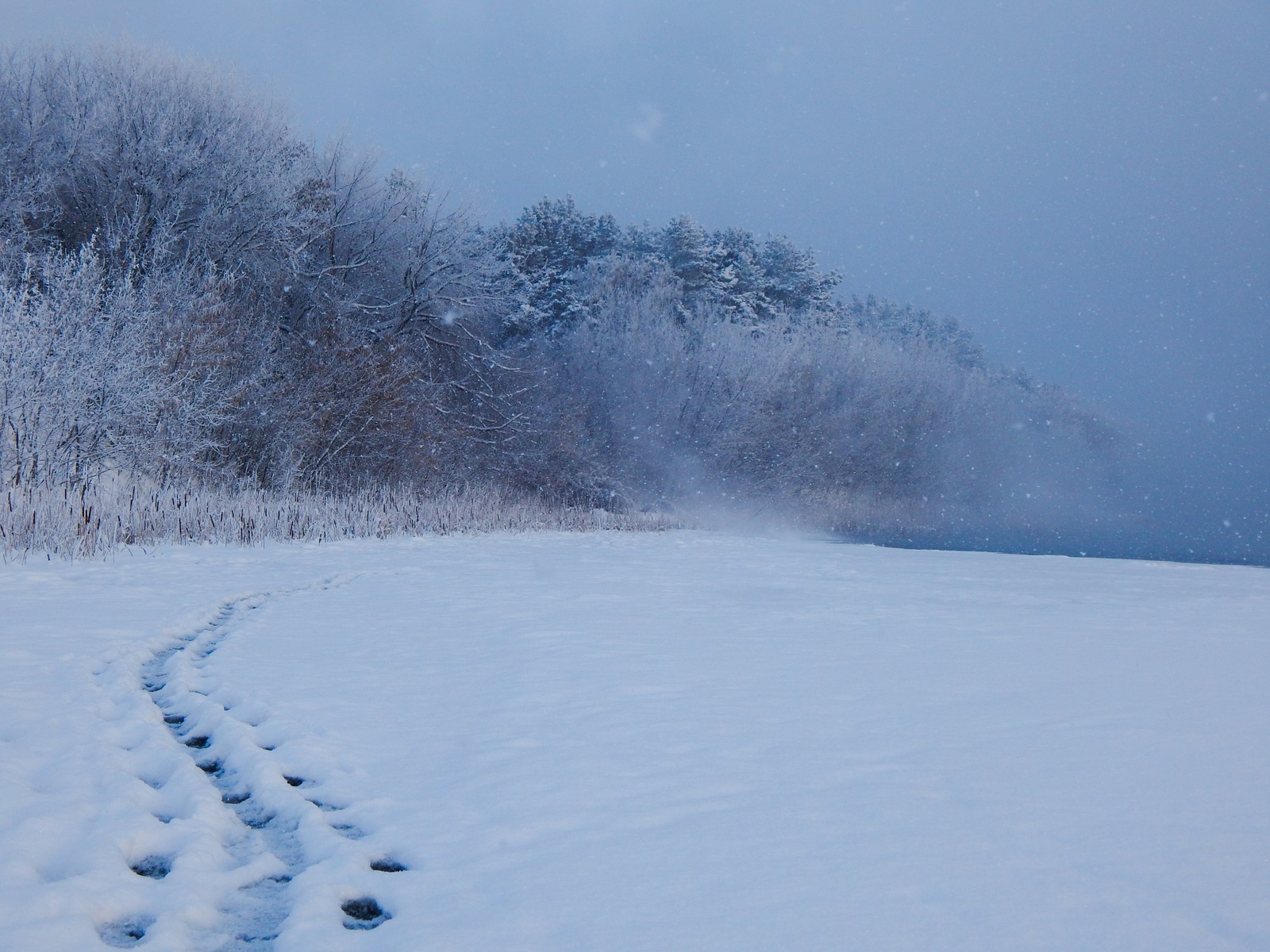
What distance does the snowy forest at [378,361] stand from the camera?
12562mm

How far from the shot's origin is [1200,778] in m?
2.73

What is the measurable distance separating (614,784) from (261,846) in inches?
40.5

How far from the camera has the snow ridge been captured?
A: 5.91 feet

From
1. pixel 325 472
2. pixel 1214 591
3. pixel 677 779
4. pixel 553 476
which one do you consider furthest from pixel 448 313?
pixel 677 779

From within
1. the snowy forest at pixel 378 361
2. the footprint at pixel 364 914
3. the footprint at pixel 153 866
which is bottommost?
the footprint at pixel 153 866

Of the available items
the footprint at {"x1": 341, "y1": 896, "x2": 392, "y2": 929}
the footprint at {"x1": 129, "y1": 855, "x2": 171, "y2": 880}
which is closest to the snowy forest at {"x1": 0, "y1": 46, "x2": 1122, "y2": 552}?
the footprint at {"x1": 129, "y1": 855, "x2": 171, "y2": 880}

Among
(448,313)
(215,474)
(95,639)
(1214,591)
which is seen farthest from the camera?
(448,313)

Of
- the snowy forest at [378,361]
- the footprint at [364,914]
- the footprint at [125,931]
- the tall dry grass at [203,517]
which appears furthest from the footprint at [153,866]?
the snowy forest at [378,361]

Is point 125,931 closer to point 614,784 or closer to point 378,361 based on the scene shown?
point 614,784

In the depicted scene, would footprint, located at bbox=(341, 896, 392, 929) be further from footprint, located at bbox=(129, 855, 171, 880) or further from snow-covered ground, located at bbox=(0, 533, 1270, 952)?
footprint, located at bbox=(129, 855, 171, 880)

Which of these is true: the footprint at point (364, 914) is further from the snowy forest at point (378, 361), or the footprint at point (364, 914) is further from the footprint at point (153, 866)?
the snowy forest at point (378, 361)

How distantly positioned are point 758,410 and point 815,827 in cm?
2885

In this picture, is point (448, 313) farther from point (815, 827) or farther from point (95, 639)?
point (815, 827)

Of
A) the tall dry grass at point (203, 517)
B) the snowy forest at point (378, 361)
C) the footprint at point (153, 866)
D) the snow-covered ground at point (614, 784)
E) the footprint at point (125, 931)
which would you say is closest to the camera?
the footprint at point (125, 931)
